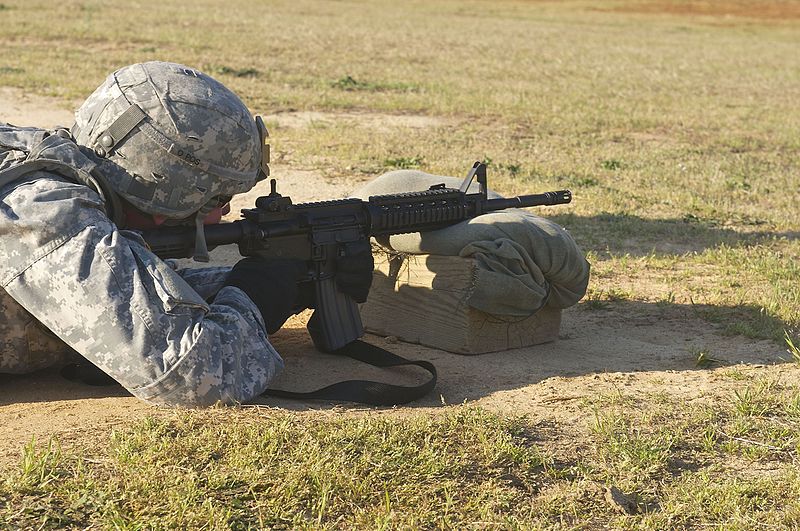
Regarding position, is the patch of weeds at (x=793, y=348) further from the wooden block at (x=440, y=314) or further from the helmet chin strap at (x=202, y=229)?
the helmet chin strap at (x=202, y=229)

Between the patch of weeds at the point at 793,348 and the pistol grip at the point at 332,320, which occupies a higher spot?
the pistol grip at the point at 332,320

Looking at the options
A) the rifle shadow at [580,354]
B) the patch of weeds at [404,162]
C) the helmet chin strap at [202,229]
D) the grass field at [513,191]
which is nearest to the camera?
the grass field at [513,191]

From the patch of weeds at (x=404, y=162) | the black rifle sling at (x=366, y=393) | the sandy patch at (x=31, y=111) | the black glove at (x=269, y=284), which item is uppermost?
the black glove at (x=269, y=284)

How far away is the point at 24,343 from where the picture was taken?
14.0 feet

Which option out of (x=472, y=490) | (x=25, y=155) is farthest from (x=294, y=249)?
(x=472, y=490)

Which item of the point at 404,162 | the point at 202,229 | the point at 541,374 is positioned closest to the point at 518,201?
the point at 541,374

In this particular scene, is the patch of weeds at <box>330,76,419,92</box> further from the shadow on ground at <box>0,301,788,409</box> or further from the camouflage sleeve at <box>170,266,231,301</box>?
the camouflage sleeve at <box>170,266,231,301</box>

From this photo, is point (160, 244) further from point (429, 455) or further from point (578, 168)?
point (578, 168)

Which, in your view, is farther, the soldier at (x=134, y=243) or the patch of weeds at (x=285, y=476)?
the soldier at (x=134, y=243)

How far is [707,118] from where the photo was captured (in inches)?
556

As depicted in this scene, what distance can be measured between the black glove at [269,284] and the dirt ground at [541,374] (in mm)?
334

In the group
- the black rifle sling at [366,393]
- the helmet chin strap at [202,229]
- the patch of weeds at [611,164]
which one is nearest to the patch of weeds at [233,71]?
the patch of weeds at [611,164]

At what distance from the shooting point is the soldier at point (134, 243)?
3887 mm

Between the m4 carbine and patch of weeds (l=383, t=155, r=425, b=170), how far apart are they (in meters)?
4.32
